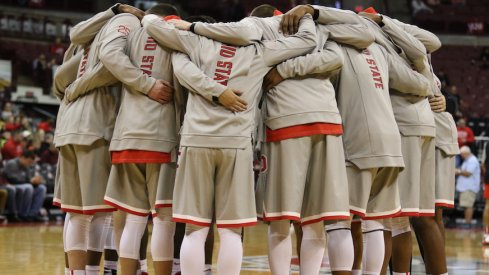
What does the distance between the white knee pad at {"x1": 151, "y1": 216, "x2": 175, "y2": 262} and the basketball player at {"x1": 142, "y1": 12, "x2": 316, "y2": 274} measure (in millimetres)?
437

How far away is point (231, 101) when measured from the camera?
16.2 feet

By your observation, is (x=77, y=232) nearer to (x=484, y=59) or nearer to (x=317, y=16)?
(x=317, y=16)

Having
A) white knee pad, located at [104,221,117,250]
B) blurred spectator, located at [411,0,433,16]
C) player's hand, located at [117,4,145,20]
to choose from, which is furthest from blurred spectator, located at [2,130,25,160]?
blurred spectator, located at [411,0,433,16]

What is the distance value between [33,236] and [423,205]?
7309 mm

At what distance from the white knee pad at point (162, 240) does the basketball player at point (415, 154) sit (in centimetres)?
158

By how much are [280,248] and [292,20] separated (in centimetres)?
146

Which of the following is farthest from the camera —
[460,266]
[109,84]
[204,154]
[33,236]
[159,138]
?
[33,236]

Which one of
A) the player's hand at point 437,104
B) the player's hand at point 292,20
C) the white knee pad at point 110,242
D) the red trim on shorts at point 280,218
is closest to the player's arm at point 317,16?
the player's hand at point 292,20

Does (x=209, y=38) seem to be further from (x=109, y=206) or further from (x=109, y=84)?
(x=109, y=206)

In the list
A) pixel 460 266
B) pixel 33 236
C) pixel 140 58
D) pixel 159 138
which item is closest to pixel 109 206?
pixel 159 138

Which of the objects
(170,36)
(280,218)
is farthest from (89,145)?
(280,218)

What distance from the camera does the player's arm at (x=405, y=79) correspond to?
5.71m

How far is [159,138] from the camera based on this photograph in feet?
17.5

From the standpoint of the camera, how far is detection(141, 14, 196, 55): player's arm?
5.12m
